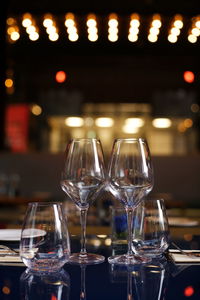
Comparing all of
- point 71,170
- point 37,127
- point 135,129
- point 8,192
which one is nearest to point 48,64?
point 37,127

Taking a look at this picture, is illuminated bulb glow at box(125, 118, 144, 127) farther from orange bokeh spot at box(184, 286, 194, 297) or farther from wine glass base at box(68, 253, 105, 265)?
orange bokeh spot at box(184, 286, 194, 297)

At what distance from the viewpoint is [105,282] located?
2.10 feet

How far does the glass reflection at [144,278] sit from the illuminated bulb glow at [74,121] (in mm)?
7152

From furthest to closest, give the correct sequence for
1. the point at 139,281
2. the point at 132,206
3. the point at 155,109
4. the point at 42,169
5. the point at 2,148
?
the point at 155,109, the point at 2,148, the point at 42,169, the point at 132,206, the point at 139,281

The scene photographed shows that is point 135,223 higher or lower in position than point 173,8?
lower

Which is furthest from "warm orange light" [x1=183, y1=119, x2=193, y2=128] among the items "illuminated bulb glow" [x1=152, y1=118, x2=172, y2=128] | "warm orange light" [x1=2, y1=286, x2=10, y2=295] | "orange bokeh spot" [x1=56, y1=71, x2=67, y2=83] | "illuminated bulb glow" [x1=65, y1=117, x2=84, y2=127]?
"warm orange light" [x1=2, y1=286, x2=10, y2=295]

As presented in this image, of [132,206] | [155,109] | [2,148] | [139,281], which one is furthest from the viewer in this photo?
[155,109]

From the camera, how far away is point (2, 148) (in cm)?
565

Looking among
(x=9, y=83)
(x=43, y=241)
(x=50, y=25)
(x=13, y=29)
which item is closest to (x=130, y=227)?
(x=43, y=241)

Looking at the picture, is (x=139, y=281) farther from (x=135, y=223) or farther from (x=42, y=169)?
Result: (x=42, y=169)

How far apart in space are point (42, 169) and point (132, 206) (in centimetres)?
397

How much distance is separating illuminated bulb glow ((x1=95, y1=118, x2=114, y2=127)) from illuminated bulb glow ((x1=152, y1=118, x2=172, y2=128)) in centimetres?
66

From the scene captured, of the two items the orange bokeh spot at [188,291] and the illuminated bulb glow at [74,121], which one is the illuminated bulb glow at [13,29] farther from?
the orange bokeh spot at [188,291]

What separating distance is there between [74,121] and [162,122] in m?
1.35
